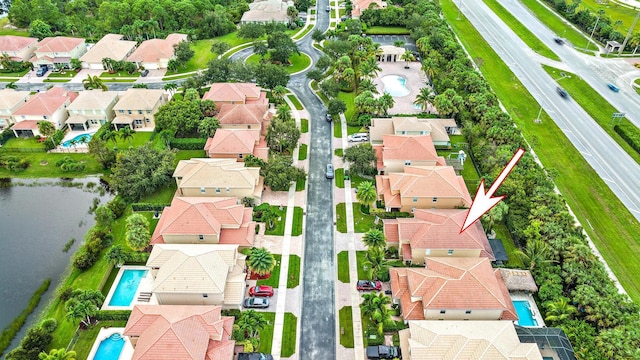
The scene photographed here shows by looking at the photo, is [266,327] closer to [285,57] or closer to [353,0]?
[285,57]

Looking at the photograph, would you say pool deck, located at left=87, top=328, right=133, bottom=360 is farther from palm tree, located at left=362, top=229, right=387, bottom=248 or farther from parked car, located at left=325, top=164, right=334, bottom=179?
parked car, located at left=325, top=164, right=334, bottom=179

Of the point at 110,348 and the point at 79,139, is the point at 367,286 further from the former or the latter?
the point at 79,139

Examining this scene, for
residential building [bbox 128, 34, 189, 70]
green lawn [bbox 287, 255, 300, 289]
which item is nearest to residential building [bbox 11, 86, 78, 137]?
residential building [bbox 128, 34, 189, 70]

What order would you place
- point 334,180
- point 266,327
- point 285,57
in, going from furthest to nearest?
point 285,57 < point 334,180 < point 266,327

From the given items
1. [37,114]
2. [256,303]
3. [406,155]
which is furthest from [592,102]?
[37,114]

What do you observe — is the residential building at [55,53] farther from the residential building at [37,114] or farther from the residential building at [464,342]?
the residential building at [464,342]

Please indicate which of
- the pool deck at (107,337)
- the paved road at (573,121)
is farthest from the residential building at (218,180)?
the paved road at (573,121)

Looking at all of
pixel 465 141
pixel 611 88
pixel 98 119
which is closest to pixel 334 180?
pixel 465 141
